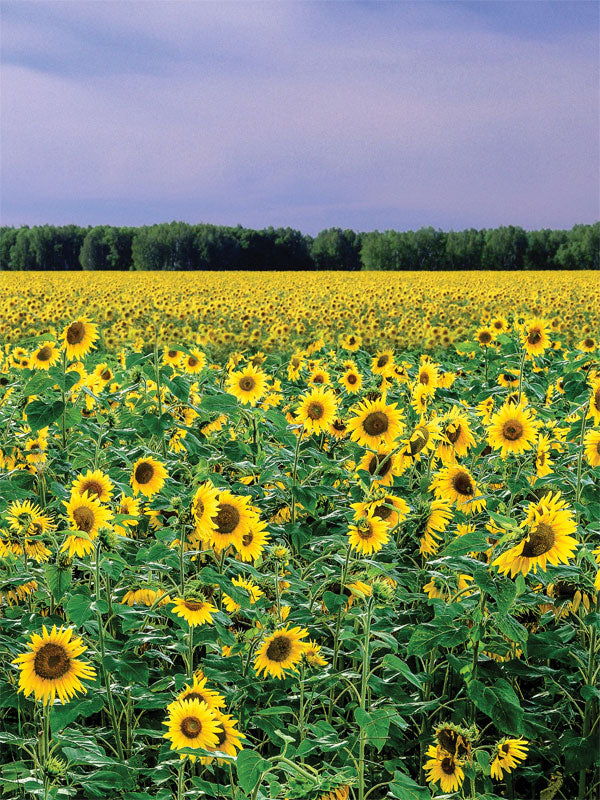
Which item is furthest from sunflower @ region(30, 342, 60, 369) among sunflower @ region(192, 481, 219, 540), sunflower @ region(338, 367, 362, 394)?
sunflower @ region(192, 481, 219, 540)

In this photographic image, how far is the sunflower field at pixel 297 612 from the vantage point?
2334mm

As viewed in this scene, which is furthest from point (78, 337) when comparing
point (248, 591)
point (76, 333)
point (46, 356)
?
point (248, 591)

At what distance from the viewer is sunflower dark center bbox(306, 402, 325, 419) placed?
12.6 ft

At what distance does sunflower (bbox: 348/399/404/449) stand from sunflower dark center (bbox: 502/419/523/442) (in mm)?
509

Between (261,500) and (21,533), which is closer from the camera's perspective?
(21,533)

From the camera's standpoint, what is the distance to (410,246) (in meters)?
80.6

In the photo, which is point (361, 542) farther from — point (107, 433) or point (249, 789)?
point (107, 433)

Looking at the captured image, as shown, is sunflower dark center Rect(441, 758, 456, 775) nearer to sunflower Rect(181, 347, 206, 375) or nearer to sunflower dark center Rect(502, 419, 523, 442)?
sunflower dark center Rect(502, 419, 523, 442)

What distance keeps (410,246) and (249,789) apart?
8154cm

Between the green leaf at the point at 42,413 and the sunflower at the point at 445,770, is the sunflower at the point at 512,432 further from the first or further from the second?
the green leaf at the point at 42,413

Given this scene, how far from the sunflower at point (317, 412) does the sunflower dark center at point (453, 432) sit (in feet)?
2.03

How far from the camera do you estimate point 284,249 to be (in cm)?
8556

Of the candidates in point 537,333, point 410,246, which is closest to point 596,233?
point 410,246

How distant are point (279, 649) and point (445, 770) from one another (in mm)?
704
